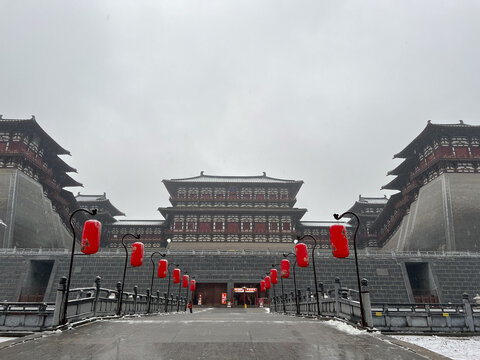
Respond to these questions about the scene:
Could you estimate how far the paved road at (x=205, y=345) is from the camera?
15.6ft

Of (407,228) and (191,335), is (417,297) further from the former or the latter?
(191,335)

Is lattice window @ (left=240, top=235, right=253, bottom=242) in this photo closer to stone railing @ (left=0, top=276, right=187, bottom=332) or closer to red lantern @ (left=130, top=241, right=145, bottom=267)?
red lantern @ (left=130, top=241, right=145, bottom=267)

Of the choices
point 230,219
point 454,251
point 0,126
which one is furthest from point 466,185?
point 0,126

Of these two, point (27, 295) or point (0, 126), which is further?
point (0, 126)

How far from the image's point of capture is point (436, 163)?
31.6 m

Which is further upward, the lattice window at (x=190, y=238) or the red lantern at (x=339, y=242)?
the lattice window at (x=190, y=238)

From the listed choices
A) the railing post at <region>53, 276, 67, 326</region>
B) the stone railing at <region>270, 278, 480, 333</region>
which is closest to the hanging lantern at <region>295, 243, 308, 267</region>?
the stone railing at <region>270, 278, 480, 333</region>

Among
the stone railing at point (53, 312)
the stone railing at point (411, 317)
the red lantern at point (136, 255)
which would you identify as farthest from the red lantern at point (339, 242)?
the red lantern at point (136, 255)

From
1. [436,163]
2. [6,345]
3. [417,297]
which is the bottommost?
[417,297]

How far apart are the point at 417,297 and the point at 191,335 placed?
27.7 m

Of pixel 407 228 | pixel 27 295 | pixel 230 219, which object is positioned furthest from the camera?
pixel 230 219

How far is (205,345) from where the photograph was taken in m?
5.39

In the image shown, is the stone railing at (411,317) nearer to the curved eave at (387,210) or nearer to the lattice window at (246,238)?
the lattice window at (246,238)

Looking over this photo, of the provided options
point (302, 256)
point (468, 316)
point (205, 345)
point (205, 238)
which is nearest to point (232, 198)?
point (205, 238)
